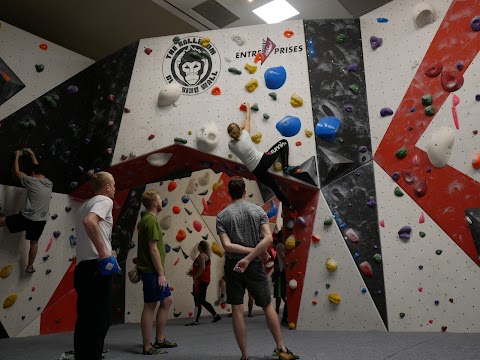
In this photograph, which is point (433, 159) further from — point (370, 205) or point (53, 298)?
point (53, 298)

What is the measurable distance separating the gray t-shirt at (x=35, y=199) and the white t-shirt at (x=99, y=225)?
8.37 ft

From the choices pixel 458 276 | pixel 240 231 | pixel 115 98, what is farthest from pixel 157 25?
pixel 458 276

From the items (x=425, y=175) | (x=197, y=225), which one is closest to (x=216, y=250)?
(x=197, y=225)

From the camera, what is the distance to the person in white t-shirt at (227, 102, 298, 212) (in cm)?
473

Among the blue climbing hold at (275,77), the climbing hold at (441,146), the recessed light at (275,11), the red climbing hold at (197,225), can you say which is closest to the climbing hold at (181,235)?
the red climbing hold at (197,225)

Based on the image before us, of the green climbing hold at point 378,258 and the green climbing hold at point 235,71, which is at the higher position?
the green climbing hold at point 235,71

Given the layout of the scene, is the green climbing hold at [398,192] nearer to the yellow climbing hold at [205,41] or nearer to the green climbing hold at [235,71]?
the green climbing hold at [235,71]

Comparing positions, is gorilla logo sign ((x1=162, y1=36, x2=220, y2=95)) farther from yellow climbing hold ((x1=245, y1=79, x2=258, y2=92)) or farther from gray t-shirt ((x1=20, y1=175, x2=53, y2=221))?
gray t-shirt ((x1=20, y1=175, x2=53, y2=221))

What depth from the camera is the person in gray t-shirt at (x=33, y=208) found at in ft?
16.1

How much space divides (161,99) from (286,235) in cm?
198

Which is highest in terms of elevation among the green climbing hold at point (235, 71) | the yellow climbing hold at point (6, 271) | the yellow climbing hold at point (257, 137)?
the green climbing hold at point (235, 71)

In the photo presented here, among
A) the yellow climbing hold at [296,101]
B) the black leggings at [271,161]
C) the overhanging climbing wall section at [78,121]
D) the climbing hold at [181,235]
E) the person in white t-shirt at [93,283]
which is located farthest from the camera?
the climbing hold at [181,235]

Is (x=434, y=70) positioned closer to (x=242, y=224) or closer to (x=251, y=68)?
(x=251, y=68)

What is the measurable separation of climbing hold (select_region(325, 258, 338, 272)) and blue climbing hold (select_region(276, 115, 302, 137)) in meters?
1.32
